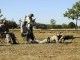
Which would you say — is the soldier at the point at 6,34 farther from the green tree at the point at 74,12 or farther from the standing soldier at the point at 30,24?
the green tree at the point at 74,12

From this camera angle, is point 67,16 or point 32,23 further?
point 67,16

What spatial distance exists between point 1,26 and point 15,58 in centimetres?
719

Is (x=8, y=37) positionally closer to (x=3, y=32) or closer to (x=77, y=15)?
(x=3, y=32)

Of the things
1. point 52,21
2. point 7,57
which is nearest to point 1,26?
point 7,57

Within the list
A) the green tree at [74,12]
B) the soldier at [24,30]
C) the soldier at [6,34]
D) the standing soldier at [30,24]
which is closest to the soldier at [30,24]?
the standing soldier at [30,24]

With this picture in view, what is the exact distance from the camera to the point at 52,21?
11688 centimetres

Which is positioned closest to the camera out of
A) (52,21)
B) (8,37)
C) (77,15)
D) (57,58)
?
(57,58)

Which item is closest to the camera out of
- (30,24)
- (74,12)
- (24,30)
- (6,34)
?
(6,34)

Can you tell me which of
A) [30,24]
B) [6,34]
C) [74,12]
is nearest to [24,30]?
[30,24]

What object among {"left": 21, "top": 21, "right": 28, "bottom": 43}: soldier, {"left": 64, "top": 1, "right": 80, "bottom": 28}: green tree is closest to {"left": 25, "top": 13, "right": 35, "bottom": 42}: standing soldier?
{"left": 21, "top": 21, "right": 28, "bottom": 43}: soldier

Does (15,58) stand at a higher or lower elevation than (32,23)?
lower

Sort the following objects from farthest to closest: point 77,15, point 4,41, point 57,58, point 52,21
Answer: point 52,21 → point 77,15 → point 4,41 → point 57,58

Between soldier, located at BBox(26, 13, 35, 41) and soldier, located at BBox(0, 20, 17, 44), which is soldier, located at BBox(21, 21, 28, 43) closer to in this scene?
soldier, located at BBox(26, 13, 35, 41)

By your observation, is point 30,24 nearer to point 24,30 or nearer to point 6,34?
point 24,30
